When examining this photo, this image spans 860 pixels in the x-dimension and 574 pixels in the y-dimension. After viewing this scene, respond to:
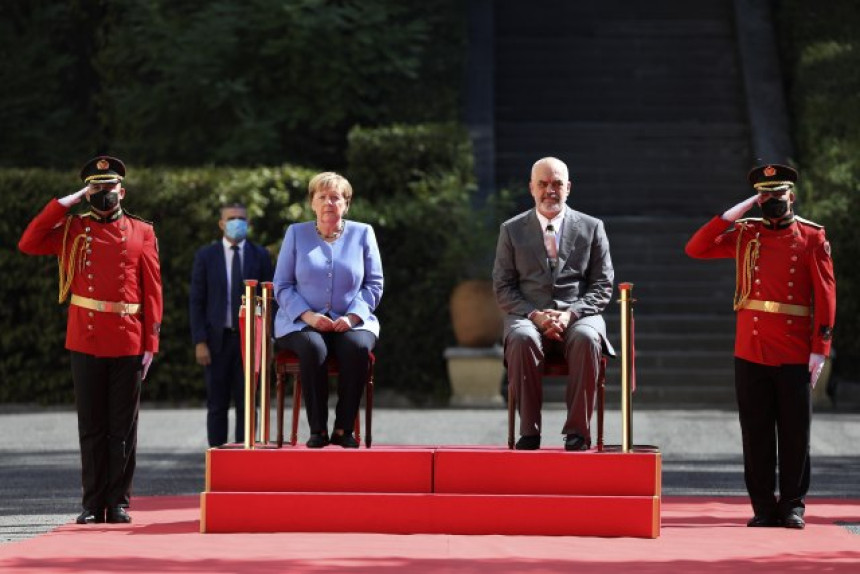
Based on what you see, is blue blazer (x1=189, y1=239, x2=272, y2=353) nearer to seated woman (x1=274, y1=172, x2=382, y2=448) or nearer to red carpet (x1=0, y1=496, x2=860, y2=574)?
seated woman (x1=274, y1=172, x2=382, y2=448)

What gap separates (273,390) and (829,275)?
11.2 meters

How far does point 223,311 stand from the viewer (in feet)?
52.4

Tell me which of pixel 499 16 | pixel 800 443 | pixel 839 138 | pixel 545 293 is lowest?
pixel 800 443

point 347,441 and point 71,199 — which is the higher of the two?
point 71,199

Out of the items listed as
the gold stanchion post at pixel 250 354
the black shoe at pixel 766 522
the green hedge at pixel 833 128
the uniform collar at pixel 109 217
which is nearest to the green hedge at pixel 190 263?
the green hedge at pixel 833 128

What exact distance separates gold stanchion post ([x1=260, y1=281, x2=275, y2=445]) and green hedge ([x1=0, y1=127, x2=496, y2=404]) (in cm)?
1126

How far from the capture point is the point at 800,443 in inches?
500

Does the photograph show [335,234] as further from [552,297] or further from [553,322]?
[553,322]

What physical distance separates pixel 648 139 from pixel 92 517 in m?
16.9

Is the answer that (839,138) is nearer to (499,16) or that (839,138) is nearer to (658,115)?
(658,115)

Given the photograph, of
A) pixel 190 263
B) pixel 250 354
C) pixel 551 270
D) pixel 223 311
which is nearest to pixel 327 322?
pixel 250 354

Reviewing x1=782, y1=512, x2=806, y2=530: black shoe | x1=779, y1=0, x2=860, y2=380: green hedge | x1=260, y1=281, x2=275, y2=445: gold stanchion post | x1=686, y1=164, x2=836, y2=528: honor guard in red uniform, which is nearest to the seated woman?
x1=260, y1=281, x2=275, y2=445: gold stanchion post

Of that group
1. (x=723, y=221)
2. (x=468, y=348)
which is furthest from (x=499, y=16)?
(x=723, y=221)

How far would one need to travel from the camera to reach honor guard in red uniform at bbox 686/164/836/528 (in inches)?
495
